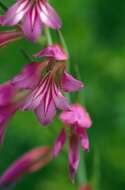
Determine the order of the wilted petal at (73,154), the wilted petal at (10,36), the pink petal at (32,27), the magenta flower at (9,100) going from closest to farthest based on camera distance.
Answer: the pink petal at (32,27), the wilted petal at (73,154), the wilted petal at (10,36), the magenta flower at (9,100)

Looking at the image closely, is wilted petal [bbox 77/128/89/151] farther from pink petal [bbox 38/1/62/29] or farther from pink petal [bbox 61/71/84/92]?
pink petal [bbox 38/1/62/29]

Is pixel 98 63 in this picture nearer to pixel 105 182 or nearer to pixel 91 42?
pixel 91 42

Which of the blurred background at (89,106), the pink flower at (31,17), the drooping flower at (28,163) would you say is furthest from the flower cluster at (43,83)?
the blurred background at (89,106)

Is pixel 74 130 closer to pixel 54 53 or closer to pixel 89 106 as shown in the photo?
pixel 54 53

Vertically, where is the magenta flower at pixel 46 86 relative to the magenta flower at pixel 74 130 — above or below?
above

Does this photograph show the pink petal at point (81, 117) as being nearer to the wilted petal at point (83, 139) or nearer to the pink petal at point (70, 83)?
the wilted petal at point (83, 139)

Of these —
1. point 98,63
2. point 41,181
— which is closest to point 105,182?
point 41,181
